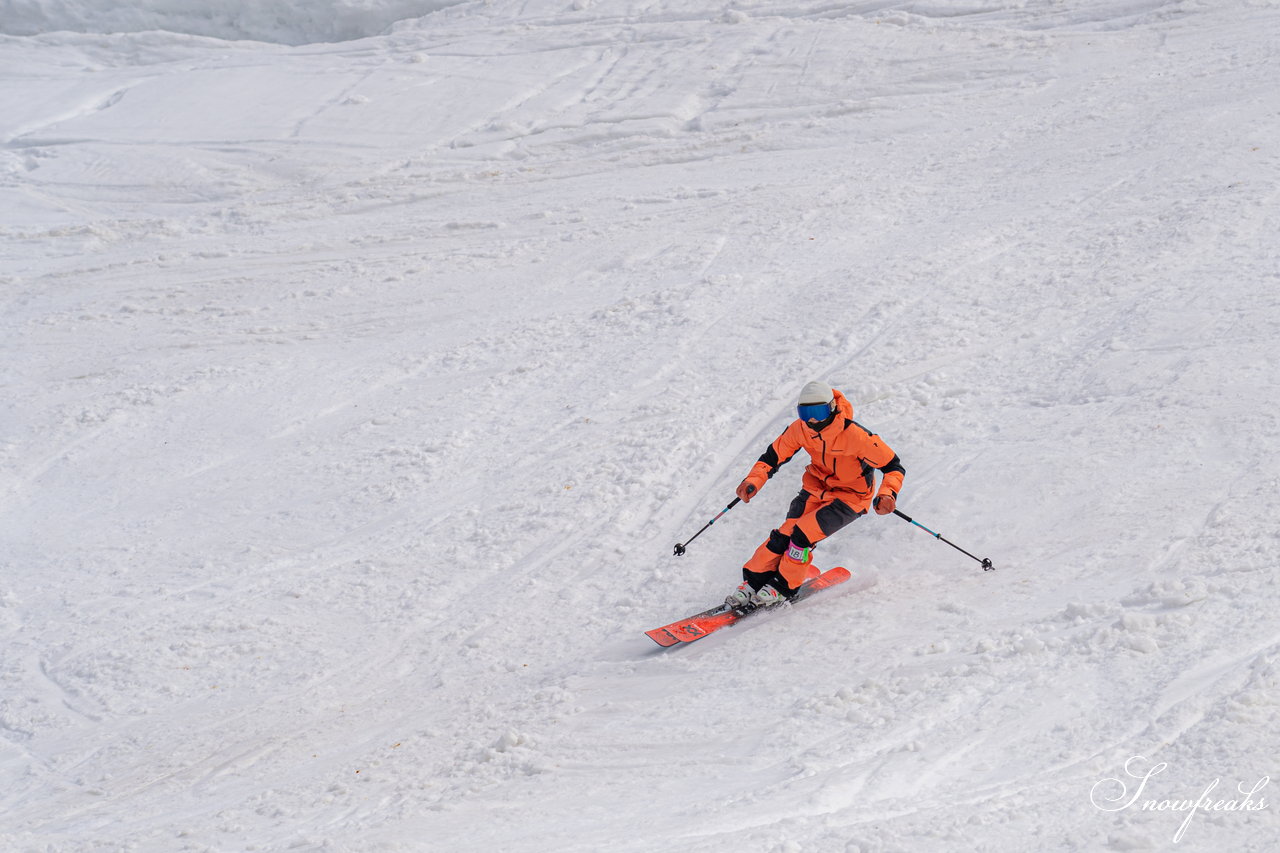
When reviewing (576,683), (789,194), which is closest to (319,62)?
(789,194)

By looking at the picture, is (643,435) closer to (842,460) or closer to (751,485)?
(751,485)

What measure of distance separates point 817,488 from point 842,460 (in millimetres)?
305

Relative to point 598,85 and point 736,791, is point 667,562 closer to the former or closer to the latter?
point 736,791

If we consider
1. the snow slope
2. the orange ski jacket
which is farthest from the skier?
the snow slope

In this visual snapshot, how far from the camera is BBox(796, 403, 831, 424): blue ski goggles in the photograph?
6.84m

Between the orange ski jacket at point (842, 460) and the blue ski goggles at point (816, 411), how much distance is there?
0.33 feet

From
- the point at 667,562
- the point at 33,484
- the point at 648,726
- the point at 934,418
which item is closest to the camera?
the point at 648,726

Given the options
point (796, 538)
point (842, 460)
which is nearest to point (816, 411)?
point (842, 460)

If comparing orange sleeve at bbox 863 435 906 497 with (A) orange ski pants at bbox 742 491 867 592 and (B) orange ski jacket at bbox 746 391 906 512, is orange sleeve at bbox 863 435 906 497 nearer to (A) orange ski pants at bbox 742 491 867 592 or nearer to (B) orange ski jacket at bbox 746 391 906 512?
(B) orange ski jacket at bbox 746 391 906 512

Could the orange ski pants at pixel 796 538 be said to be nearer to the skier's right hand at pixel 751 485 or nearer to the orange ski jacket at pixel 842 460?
the orange ski jacket at pixel 842 460

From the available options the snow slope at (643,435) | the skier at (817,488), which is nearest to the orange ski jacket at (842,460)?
the skier at (817,488)

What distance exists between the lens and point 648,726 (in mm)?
5977

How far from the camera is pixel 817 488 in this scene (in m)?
7.26

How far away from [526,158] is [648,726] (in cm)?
1137
